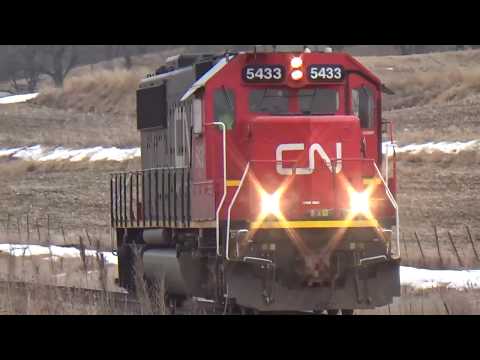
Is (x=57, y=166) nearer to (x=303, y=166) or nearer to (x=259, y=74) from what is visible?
(x=259, y=74)

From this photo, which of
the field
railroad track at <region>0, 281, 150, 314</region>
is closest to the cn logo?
the field

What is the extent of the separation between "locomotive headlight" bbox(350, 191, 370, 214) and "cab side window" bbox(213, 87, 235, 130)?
197 centimetres

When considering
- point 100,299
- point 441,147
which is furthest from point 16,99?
point 100,299

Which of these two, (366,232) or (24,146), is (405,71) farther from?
(366,232)

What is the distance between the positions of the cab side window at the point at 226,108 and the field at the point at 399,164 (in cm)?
369

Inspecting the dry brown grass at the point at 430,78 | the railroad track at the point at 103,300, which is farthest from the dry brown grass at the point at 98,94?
the railroad track at the point at 103,300

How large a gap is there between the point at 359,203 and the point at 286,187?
3.33ft

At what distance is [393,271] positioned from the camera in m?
16.1

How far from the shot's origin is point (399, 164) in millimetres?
43750

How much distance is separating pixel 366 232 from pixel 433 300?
2.16 meters

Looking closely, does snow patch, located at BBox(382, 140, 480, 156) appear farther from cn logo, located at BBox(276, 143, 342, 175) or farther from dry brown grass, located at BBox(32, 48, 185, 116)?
cn logo, located at BBox(276, 143, 342, 175)

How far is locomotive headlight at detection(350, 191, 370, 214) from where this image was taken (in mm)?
16047
